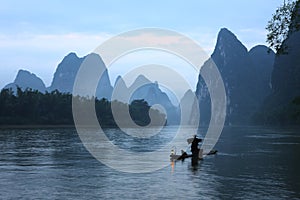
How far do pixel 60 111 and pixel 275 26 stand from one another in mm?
117756

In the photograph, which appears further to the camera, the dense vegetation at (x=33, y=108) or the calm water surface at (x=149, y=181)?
the dense vegetation at (x=33, y=108)

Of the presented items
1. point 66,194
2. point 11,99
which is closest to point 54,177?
point 66,194

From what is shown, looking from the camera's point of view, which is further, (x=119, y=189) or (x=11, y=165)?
(x=11, y=165)

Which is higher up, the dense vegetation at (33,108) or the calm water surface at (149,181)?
the dense vegetation at (33,108)

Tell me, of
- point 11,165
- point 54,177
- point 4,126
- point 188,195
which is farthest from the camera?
point 4,126

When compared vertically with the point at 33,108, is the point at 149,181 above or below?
below

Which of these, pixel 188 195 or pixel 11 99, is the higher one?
pixel 11 99

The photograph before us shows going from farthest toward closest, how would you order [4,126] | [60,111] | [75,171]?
[60,111] < [4,126] < [75,171]

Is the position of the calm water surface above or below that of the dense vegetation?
below

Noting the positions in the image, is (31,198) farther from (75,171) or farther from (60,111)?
(60,111)

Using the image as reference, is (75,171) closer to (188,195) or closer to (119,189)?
(119,189)

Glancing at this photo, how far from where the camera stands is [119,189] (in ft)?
64.0

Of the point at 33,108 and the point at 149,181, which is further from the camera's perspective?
the point at 33,108

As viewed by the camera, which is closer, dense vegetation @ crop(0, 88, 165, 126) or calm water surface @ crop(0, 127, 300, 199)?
calm water surface @ crop(0, 127, 300, 199)
